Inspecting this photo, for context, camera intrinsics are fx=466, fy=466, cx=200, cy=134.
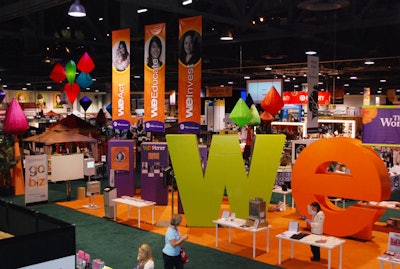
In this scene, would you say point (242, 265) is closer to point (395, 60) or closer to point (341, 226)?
point (341, 226)

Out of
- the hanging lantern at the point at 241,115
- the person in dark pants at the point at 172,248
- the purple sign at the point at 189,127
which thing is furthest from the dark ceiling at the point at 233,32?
the person in dark pants at the point at 172,248

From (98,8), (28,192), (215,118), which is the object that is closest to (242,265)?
(28,192)

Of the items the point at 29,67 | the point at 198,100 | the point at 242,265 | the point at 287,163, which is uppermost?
the point at 29,67

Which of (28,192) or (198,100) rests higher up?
(198,100)

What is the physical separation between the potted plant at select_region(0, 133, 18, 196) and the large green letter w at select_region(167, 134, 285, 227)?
582 cm

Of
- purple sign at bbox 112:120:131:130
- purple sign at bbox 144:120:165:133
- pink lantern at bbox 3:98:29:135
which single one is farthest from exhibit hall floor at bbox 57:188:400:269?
pink lantern at bbox 3:98:29:135

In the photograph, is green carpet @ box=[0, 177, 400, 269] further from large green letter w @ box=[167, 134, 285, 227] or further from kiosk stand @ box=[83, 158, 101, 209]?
large green letter w @ box=[167, 134, 285, 227]

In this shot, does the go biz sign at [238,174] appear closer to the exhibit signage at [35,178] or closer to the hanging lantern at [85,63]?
the exhibit signage at [35,178]

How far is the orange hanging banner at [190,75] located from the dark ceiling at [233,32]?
760mm

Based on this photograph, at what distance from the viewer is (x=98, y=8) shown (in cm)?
1759

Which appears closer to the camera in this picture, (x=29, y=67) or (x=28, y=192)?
(x=28, y=192)

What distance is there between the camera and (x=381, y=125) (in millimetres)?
8766

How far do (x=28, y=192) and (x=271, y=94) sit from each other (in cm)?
719

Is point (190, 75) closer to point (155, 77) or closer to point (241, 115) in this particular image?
point (155, 77)
